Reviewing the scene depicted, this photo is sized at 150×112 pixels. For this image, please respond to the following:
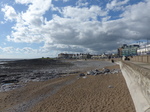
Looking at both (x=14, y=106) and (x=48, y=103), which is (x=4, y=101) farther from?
(x=48, y=103)

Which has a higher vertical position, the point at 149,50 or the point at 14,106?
the point at 149,50

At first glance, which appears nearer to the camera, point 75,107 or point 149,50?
point 75,107

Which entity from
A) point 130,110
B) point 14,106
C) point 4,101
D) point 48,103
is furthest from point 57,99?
point 130,110

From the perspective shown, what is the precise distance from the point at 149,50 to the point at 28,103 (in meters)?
31.1

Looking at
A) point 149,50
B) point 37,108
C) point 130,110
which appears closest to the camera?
point 130,110

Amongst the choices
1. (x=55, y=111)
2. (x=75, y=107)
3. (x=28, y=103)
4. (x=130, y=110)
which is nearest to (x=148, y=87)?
(x=130, y=110)

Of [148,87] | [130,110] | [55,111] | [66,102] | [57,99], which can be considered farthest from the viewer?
[57,99]

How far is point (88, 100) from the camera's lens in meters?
8.02

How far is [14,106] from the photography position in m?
8.00

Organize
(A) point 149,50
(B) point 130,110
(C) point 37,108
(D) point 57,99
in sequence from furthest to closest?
(A) point 149,50, (D) point 57,99, (C) point 37,108, (B) point 130,110

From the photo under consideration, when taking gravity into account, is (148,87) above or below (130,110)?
above

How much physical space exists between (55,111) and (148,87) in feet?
15.7

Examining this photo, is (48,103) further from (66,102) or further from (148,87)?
(148,87)

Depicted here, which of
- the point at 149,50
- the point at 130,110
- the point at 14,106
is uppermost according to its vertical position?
the point at 149,50
